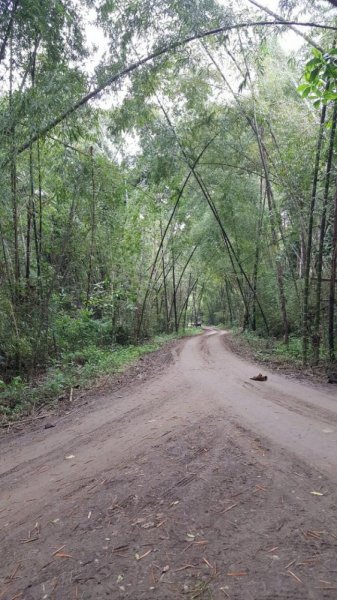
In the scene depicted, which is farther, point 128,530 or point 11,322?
point 11,322

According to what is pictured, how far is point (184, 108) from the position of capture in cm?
762

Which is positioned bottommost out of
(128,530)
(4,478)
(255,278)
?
(4,478)

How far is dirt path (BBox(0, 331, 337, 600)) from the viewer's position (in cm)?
145

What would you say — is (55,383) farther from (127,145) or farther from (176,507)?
(127,145)

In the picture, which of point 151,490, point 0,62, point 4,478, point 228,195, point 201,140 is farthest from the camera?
point 228,195

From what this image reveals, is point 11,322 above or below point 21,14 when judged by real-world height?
below

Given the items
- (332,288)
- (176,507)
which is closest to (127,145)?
(332,288)

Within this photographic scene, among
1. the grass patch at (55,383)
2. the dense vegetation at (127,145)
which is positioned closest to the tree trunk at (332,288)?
the dense vegetation at (127,145)

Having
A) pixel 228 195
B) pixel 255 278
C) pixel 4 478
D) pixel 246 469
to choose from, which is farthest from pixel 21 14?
pixel 255 278

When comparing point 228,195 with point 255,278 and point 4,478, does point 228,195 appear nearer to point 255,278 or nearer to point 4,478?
point 255,278

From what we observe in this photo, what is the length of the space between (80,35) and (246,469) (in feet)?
18.3

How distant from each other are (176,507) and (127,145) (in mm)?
7329

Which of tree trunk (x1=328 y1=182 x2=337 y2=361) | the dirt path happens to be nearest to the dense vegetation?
tree trunk (x1=328 y1=182 x2=337 y2=361)

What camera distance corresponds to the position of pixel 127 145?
25.1ft
